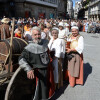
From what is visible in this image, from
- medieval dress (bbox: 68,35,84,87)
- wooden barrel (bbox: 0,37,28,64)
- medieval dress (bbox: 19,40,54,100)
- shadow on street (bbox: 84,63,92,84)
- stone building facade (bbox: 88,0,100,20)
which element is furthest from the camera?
stone building facade (bbox: 88,0,100,20)

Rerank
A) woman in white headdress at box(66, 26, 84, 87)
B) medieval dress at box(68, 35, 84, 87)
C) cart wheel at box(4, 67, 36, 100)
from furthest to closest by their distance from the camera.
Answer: medieval dress at box(68, 35, 84, 87), woman in white headdress at box(66, 26, 84, 87), cart wheel at box(4, 67, 36, 100)

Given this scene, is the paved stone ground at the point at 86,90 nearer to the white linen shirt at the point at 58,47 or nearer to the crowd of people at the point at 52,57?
the crowd of people at the point at 52,57

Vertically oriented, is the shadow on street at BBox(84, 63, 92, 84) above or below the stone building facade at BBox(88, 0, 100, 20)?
below

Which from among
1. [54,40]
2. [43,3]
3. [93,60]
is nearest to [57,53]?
[54,40]

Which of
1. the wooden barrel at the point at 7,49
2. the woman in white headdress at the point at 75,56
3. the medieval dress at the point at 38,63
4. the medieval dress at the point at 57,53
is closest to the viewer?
the medieval dress at the point at 38,63

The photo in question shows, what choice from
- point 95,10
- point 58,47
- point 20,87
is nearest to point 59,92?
point 58,47

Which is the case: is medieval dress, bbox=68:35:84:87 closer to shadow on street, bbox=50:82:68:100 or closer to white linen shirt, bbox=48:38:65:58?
shadow on street, bbox=50:82:68:100

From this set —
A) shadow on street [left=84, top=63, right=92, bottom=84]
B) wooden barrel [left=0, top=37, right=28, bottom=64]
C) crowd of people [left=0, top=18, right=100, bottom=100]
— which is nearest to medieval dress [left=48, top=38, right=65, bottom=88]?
crowd of people [left=0, top=18, right=100, bottom=100]

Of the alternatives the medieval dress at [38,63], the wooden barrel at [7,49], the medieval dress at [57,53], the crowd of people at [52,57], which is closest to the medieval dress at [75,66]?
the crowd of people at [52,57]

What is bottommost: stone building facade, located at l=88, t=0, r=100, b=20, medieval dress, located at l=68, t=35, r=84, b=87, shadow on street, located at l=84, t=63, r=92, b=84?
shadow on street, located at l=84, t=63, r=92, b=84

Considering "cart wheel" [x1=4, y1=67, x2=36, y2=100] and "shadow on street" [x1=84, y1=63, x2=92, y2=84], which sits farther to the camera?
"shadow on street" [x1=84, y1=63, x2=92, y2=84]

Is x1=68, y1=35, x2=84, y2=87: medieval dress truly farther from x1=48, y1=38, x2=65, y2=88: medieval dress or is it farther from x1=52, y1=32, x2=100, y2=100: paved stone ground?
x1=48, y1=38, x2=65, y2=88: medieval dress

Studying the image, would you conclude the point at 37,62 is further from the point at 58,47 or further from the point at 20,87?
the point at 58,47

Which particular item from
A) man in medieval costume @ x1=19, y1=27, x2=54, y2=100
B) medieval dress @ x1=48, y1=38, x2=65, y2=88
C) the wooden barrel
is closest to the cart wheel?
man in medieval costume @ x1=19, y1=27, x2=54, y2=100
